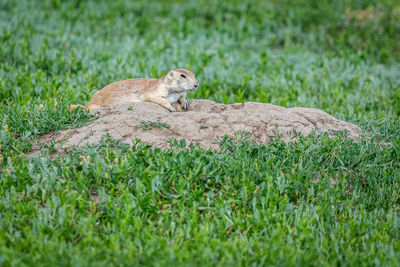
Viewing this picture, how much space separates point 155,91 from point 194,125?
0.93 meters

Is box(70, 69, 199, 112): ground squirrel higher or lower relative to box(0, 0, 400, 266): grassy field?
higher

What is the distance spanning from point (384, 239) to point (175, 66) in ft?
20.8

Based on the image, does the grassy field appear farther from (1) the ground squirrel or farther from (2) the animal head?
(2) the animal head

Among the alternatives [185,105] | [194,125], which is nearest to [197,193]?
[194,125]

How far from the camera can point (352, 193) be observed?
205 inches

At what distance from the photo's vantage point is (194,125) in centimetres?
579

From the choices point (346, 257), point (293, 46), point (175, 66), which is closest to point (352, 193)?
point (346, 257)

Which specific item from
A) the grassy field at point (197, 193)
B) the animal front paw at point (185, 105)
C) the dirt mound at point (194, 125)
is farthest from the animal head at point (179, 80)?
the grassy field at point (197, 193)

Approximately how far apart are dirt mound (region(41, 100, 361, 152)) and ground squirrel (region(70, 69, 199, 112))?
219mm

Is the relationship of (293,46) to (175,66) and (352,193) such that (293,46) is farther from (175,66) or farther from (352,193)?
(352,193)

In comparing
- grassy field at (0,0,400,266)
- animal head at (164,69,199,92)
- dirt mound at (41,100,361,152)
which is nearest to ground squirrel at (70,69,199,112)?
animal head at (164,69,199,92)

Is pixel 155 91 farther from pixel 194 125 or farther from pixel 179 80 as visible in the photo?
pixel 194 125

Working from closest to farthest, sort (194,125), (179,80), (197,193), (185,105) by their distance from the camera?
(197,193) → (194,125) → (179,80) → (185,105)

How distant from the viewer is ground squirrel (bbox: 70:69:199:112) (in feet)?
20.8
